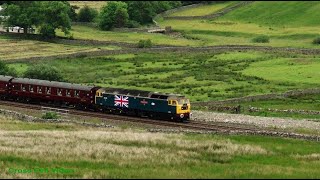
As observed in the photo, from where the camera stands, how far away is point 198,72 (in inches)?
3386

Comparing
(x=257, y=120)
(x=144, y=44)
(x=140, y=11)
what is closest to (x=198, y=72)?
(x=144, y=44)

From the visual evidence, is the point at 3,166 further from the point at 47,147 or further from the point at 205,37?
the point at 205,37

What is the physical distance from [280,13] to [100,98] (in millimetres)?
99263

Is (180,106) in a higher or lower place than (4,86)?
higher

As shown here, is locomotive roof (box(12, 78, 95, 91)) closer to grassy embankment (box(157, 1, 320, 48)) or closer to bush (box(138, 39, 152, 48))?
bush (box(138, 39, 152, 48))

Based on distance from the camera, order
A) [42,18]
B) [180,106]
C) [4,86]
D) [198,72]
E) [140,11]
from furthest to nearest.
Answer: [140,11] → [42,18] → [198,72] → [4,86] → [180,106]

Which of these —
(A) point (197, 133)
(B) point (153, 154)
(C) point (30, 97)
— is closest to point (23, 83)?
(C) point (30, 97)

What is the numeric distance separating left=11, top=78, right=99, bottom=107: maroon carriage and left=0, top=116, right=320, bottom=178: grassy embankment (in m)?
14.7

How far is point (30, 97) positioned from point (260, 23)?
89.0 metres

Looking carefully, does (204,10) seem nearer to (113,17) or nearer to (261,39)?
(113,17)

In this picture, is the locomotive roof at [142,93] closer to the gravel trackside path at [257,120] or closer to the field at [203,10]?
the gravel trackside path at [257,120]

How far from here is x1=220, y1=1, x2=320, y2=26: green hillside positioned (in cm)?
14250

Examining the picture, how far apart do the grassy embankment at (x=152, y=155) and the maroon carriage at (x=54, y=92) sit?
48.3 ft

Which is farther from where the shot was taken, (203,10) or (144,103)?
(203,10)
